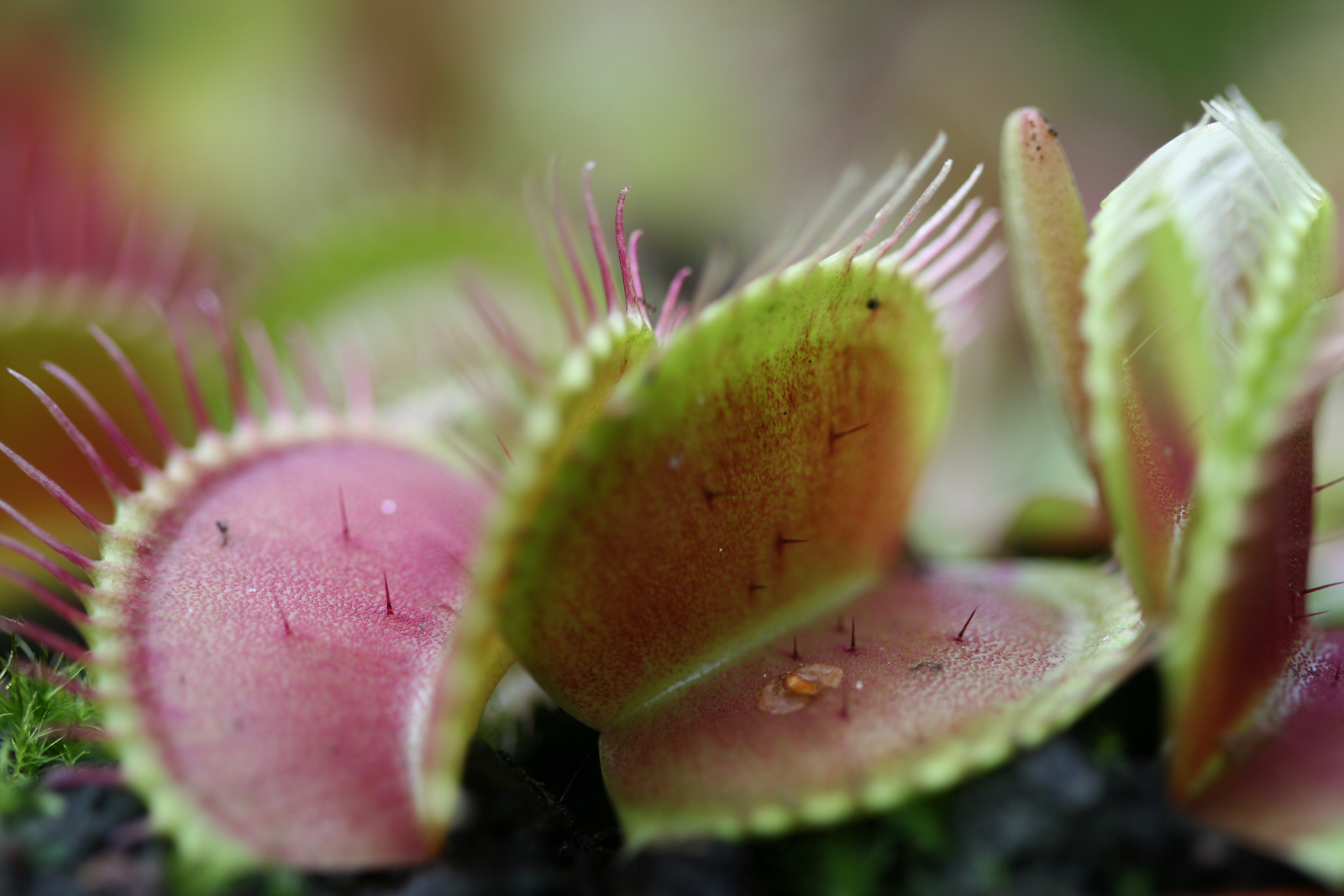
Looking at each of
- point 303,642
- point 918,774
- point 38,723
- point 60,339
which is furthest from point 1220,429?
point 60,339

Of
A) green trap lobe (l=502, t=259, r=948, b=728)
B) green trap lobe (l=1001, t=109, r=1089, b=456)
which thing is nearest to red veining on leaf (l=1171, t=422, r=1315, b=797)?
green trap lobe (l=1001, t=109, r=1089, b=456)

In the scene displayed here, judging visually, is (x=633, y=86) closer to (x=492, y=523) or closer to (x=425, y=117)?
(x=425, y=117)

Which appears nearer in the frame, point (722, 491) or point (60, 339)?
point (722, 491)

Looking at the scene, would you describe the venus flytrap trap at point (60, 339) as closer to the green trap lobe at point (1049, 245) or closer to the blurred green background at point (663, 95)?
the blurred green background at point (663, 95)

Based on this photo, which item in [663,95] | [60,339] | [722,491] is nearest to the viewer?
[722,491]

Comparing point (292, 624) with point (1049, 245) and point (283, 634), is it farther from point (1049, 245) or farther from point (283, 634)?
point (1049, 245)

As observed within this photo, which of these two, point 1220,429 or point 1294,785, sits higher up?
point 1220,429

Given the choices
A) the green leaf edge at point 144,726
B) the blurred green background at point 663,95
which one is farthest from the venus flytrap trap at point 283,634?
the blurred green background at point 663,95
